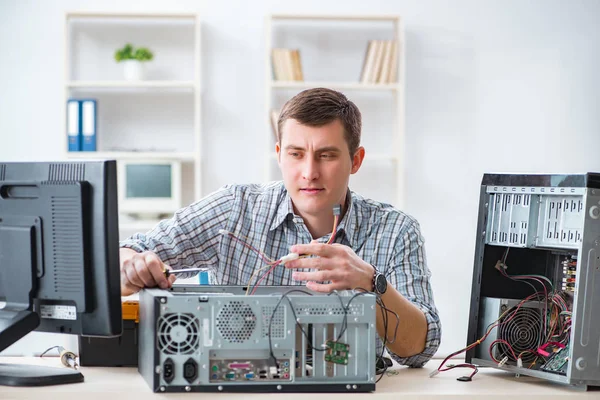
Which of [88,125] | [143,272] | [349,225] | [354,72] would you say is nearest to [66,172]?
[143,272]

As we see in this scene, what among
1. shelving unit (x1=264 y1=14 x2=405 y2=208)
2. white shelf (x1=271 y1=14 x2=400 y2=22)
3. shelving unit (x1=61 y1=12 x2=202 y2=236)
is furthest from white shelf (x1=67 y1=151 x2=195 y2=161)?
white shelf (x1=271 y1=14 x2=400 y2=22)

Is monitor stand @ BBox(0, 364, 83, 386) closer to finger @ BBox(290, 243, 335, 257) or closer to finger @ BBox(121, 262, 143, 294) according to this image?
finger @ BBox(121, 262, 143, 294)

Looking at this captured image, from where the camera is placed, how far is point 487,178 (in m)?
1.74

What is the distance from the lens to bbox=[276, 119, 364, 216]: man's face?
1955 mm

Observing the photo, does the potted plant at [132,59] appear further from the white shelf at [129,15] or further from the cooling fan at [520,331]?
the cooling fan at [520,331]

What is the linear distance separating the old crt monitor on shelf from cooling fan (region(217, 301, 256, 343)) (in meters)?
2.52

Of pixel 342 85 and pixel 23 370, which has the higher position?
pixel 342 85

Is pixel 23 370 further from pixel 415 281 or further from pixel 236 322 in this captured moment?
pixel 415 281

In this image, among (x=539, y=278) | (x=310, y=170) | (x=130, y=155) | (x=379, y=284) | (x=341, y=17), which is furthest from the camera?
(x=341, y=17)

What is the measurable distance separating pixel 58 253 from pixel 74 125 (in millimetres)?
2504

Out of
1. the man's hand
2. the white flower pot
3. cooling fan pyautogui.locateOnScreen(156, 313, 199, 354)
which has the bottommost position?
cooling fan pyautogui.locateOnScreen(156, 313, 199, 354)

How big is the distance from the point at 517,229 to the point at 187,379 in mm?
787

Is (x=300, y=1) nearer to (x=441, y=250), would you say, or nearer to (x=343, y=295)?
(x=441, y=250)

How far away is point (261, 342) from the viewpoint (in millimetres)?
1362
